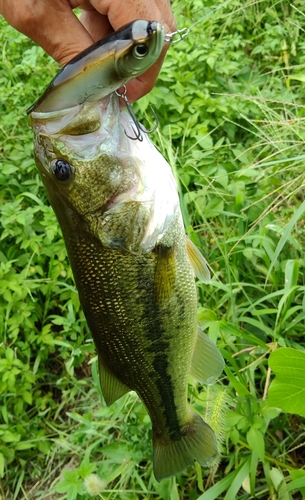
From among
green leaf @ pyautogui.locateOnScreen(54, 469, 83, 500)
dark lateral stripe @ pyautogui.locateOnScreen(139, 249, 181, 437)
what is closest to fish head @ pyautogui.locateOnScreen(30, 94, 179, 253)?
dark lateral stripe @ pyautogui.locateOnScreen(139, 249, 181, 437)

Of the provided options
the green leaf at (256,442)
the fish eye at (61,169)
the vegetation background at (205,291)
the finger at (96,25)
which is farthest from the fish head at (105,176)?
the green leaf at (256,442)

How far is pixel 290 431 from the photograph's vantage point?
242 cm

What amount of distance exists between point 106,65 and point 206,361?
43.2 inches

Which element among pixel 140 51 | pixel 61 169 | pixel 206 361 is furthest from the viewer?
pixel 206 361

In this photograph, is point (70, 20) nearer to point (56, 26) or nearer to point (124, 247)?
point (56, 26)

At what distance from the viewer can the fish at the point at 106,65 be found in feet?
3.90

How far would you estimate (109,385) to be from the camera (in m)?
1.79

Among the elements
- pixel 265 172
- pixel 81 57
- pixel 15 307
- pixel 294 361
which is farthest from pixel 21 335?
pixel 81 57

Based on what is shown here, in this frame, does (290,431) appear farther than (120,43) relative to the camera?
Yes

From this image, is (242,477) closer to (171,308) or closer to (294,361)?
(294,361)

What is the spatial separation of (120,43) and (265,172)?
6.24ft

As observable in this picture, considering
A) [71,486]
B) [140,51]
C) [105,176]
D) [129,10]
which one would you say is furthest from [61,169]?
[71,486]

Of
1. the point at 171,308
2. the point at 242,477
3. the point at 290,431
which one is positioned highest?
the point at 171,308

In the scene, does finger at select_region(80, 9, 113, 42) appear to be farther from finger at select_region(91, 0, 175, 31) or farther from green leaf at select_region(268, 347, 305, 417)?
green leaf at select_region(268, 347, 305, 417)
